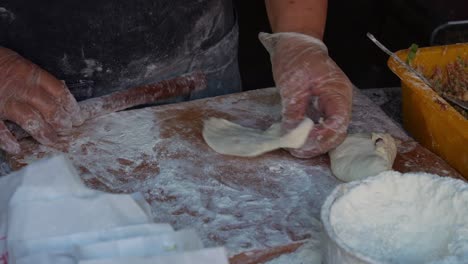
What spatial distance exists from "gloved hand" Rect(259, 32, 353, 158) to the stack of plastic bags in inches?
20.2

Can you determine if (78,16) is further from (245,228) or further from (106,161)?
(245,228)

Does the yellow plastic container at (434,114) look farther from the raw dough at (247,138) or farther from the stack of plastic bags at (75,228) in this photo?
the stack of plastic bags at (75,228)

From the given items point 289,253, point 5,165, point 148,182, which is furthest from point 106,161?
point 289,253

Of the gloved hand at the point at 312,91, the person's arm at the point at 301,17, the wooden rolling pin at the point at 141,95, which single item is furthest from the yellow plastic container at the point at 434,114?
the wooden rolling pin at the point at 141,95

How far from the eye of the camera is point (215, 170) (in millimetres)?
1564

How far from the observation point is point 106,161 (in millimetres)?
1600

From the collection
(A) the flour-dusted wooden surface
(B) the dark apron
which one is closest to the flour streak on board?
(A) the flour-dusted wooden surface

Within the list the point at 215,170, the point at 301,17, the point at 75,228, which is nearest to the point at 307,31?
the point at 301,17

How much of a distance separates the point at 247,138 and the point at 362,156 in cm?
30

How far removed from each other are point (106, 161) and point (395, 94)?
111 centimetres

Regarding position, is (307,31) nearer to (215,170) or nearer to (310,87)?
(310,87)

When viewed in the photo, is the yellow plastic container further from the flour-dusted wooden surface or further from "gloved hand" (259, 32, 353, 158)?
"gloved hand" (259, 32, 353, 158)

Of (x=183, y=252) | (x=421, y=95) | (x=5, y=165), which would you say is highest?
(x=183, y=252)

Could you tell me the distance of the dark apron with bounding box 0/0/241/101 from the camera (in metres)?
1.79
